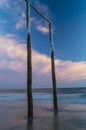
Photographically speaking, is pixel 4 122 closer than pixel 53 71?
Yes

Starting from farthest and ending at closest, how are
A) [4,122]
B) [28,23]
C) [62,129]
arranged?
[28,23]
[4,122]
[62,129]

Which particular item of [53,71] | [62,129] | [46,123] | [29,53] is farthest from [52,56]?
[62,129]

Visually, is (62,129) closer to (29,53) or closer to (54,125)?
(54,125)

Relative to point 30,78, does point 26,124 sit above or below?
below

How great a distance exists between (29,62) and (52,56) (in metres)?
3.18

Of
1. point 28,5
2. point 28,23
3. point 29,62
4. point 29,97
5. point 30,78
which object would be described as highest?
point 28,5

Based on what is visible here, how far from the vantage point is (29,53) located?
1025 cm

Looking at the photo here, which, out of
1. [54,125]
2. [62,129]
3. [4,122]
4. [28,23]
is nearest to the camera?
[62,129]

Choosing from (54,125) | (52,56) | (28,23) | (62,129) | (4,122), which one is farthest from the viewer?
(52,56)

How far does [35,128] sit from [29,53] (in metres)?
3.61

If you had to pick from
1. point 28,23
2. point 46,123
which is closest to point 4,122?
point 46,123

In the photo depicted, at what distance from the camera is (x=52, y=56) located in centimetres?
1307

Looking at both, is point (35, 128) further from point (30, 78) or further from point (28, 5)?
point (28, 5)

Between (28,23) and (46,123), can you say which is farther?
(28,23)
